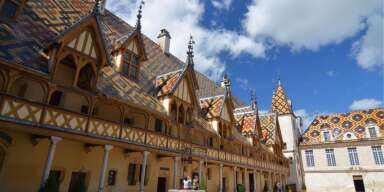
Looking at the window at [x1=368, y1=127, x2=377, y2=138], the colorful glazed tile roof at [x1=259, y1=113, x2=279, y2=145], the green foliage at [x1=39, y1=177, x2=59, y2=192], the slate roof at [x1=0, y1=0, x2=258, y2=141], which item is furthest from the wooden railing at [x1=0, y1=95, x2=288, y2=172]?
the window at [x1=368, y1=127, x2=377, y2=138]

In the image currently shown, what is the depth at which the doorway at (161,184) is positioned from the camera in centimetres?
1595

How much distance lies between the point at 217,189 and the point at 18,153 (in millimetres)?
15454

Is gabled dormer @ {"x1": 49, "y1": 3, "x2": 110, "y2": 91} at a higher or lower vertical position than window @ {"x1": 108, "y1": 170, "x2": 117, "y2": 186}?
higher

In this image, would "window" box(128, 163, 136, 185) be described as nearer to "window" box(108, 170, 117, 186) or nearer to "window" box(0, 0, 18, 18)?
"window" box(108, 170, 117, 186)

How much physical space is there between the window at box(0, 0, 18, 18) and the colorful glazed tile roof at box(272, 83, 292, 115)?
123 ft

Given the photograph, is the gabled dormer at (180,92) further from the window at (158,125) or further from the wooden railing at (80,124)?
the wooden railing at (80,124)

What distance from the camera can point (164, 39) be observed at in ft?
78.7

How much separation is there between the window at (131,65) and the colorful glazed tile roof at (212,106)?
6999 mm

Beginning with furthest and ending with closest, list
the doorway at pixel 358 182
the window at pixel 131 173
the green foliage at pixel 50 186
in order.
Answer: the doorway at pixel 358 182 → the window at pixel 131 173 → the green foliage at pixel 50 186

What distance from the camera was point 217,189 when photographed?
70.1 feet

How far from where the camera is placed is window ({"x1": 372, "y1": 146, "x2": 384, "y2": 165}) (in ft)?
107

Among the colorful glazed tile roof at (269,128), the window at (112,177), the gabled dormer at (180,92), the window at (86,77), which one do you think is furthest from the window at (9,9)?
the colorful glazed tile roof at (269,128)

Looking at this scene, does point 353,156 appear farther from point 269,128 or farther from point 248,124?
point 248,124

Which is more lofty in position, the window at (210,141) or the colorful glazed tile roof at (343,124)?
the colorful glazed tile roof at (343,124)
